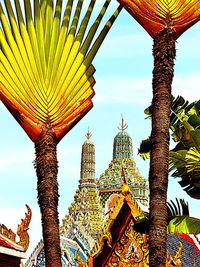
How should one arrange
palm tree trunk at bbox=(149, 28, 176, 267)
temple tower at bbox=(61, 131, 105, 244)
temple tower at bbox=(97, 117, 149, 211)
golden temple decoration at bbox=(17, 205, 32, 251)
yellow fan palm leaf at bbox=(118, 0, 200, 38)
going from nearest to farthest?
palm tree trunk at bbox=(149, 28, 176, 267)
yellow fan palm leaf at bbox=(118, 0, 200, 38)
golden temple decoration at bbox=(17, 205, 32, 251)
temple tower at bbox=(61, 131, 105, 244)
temple tower at bbox=(97, 117, 149, 211)

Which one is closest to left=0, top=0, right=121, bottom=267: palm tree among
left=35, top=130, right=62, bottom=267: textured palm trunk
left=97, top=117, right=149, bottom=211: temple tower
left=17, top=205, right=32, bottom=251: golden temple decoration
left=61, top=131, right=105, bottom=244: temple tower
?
left=35, top=130, right=62, bottom=267: textured palm trunk

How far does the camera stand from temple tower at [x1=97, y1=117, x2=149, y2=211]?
1706 inches

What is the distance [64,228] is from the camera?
38.0 m

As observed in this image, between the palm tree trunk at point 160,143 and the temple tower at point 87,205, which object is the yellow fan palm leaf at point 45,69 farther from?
the temple tower at point 87,205

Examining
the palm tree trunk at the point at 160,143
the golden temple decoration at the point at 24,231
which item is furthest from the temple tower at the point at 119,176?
the palm tree trunk at the point at 160,143

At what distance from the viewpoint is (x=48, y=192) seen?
21.2ft

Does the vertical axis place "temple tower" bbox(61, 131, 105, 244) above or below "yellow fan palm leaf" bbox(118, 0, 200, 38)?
above

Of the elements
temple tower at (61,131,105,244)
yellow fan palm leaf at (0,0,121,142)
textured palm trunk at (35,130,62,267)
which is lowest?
textured palm trunk at (35,130,62,267)

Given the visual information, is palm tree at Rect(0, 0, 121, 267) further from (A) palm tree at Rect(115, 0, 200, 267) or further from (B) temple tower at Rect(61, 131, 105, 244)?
(B) temple tower at Rect(61, 131, 105, 244)

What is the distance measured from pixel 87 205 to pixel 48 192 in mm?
35818

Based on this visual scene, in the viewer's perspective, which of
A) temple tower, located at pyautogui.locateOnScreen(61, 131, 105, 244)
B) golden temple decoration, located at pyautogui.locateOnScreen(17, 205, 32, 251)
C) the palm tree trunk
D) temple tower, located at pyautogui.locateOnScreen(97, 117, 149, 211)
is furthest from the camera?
temple tower, located at pyautogui.locateOnScreen(97, 117, 149, 211)

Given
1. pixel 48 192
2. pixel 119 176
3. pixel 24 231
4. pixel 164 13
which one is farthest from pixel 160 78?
pixel 119 176

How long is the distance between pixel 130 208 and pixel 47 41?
302 inches

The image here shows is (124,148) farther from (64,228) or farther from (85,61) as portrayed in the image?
(85,61)
